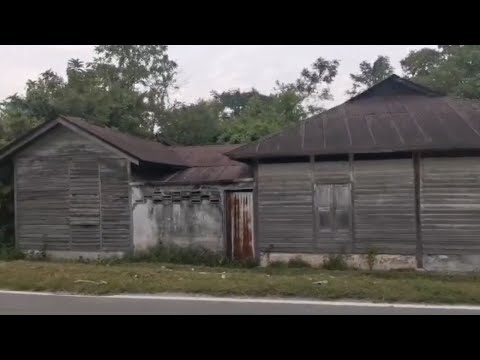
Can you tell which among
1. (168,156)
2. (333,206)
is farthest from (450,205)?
(168,156)

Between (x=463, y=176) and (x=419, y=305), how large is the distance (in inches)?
242

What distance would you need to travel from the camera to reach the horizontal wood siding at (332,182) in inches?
560

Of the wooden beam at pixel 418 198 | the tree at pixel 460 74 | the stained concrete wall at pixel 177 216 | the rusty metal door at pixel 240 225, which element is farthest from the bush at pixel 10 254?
the tree at pixel 460 74

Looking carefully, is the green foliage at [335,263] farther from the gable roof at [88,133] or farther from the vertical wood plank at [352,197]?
the gable roof at [88,133]

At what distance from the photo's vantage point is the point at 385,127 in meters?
14.6

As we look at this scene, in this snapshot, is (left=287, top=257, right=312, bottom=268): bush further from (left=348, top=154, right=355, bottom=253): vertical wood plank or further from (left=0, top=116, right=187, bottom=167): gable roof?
(left=0, top=116, right=187, bottom=167): gable roof

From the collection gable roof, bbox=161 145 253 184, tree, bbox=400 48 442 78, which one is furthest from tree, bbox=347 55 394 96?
gable roof, bbox=161 145 253 184

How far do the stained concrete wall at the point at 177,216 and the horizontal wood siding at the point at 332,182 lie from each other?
3.10m

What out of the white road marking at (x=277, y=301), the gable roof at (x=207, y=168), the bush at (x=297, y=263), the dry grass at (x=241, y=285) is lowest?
the bush at (x=297, y=263)

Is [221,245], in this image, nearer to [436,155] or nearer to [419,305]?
[436,155]

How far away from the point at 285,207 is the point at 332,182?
161 centimetres

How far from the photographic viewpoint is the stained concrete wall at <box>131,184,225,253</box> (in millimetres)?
15406

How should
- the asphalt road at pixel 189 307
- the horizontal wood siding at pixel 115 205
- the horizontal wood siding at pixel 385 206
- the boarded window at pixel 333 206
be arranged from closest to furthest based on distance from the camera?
the asphalt road at pixel 189 307, the horizontal wood siding at pixel 385 206, the boarded window at pixel 333 206, the horizontal wood siding at pixel 115 205

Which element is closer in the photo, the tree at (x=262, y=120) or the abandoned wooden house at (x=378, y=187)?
the abandoned wooden house at (x=378, y=187)
